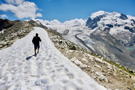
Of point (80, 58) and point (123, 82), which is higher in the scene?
point (80, 58)

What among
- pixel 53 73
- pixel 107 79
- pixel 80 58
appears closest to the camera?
pixel 53 73

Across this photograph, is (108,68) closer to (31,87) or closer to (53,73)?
(53,73)

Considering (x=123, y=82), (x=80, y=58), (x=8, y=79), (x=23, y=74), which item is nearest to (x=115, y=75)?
(x=123, y=82)

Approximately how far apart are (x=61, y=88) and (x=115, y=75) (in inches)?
296

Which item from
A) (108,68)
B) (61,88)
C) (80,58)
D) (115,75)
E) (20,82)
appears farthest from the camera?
(80,58)

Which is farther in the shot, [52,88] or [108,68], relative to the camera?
[108,68]

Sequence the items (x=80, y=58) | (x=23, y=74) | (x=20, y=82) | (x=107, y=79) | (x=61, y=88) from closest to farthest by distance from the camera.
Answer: (x=61, y=88) < (x=20, y=82) < (x=23, y=74) < (x=107, y=79) < (x=80, y=58)

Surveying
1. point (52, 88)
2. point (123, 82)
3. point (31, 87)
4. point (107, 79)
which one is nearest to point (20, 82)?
point (31, 87)

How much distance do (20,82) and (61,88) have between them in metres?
3.13

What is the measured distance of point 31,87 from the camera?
417 inches

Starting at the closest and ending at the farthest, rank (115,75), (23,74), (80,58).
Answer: (23,74) → (115,75) → (80,58)

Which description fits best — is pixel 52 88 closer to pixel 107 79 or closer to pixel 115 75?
pixel 107 79

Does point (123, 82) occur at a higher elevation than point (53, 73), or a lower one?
lower

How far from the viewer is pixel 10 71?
1511 centimetres
